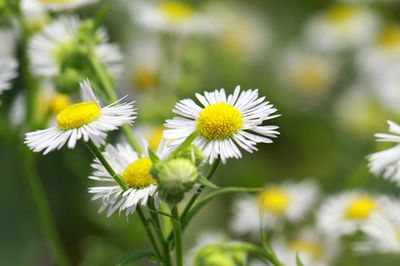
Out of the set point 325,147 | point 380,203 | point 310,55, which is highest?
point 310,55

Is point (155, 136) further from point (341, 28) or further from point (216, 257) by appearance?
point (341, 28)

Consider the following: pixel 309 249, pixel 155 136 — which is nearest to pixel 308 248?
pixel 309 249

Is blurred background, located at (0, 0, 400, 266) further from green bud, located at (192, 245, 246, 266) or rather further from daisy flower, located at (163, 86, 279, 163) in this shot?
daisy flower, located at (163, 86, 279, 163)

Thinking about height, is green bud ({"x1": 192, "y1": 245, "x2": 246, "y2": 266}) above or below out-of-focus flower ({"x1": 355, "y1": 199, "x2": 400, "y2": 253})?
above

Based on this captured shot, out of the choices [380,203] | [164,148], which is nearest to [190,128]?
[164,148]

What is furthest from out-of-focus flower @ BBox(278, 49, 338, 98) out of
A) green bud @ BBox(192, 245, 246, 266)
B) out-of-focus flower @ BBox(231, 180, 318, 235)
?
green bud @ BBox(192, 245, 246, 266)

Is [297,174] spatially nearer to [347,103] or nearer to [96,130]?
[347,103]
